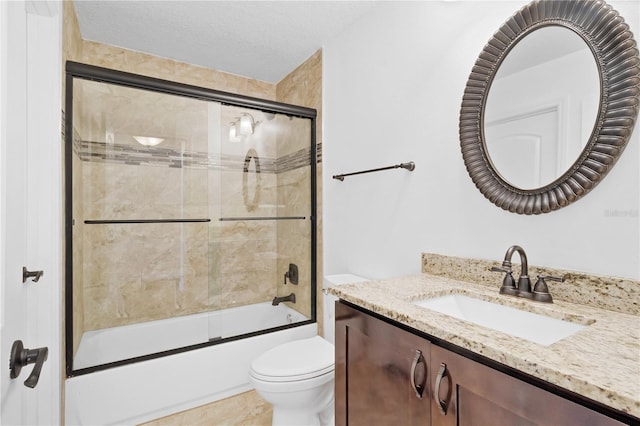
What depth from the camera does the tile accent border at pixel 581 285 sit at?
928 millimetres

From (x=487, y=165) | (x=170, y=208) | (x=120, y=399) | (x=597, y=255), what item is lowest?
(x=120, y=399)

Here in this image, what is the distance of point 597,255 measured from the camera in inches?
39.9

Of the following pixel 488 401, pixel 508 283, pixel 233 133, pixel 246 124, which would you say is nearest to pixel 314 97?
pixel 246 124

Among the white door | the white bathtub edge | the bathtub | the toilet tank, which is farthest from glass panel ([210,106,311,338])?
the white door

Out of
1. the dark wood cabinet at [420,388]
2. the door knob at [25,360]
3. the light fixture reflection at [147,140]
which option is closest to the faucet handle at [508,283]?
the dark wood cabinet at [420,388]

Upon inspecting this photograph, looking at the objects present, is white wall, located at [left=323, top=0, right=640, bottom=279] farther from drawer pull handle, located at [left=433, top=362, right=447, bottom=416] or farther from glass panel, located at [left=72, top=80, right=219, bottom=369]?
glass panel, located at [left=72, top=80, right=219, bottom=369]

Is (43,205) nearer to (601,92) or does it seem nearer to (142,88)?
(142,88)

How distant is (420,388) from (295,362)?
98cm

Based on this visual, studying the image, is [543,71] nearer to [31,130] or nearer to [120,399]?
[31,130]

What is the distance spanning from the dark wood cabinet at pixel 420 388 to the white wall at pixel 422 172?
1.98 ft

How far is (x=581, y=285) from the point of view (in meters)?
1.03

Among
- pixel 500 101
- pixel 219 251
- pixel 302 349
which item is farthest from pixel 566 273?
pixel 219 251

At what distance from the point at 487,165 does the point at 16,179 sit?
1534mm

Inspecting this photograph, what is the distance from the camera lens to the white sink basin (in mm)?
954
